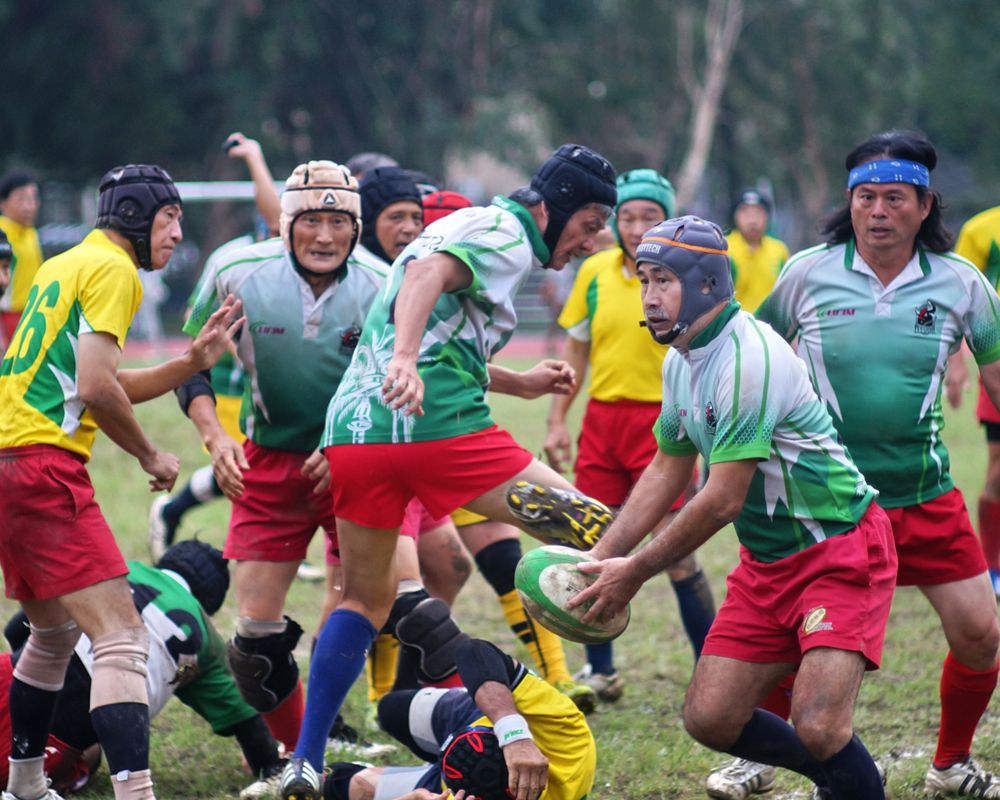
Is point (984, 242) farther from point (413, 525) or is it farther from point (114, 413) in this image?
point (114, 413)

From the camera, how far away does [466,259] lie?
4.42 metres

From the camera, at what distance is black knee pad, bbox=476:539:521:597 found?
5.76m

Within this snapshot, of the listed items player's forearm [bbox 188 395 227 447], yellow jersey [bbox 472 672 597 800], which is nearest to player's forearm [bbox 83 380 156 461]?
player's forearm [bbox 188 395 227 447]

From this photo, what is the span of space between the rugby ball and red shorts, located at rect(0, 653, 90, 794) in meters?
1.92

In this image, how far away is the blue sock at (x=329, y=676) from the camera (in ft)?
15.0

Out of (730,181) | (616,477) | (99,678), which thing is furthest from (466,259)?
(730,181)

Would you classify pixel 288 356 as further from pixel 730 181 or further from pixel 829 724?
pixel 730 181

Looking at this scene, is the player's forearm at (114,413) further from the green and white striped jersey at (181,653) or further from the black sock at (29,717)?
the black sock at (29,717)

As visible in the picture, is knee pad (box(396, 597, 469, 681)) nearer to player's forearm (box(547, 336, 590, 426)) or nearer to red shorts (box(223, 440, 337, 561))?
red shorts (box(223, 440, 337, 561))

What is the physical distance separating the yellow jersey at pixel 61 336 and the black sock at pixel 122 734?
0.85m

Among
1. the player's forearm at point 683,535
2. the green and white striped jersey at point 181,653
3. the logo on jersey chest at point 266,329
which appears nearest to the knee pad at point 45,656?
the green and white striped jersey at point 181,653

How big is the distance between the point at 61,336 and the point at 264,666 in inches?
58.2

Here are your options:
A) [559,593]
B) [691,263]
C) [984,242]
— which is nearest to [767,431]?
[691,263]

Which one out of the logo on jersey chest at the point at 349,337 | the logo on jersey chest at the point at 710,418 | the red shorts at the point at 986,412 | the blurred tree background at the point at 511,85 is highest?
the blurred tree background at the point at 511,85
